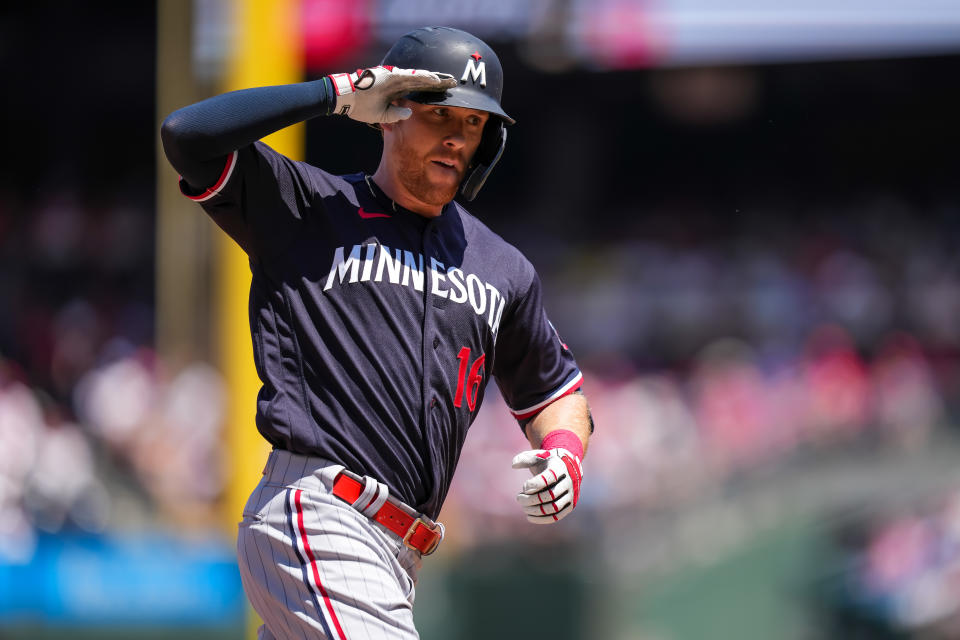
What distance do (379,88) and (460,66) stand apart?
0.26 m

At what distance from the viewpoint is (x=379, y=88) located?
256 cm

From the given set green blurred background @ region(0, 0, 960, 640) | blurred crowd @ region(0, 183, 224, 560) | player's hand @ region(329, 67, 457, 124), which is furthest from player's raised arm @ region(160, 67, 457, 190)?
blurred crowd @ region(0, 183, 224, 560)

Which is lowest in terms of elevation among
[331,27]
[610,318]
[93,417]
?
[93,417]

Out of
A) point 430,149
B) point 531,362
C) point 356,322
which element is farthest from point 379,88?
point 531,362

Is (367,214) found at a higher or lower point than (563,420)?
higher

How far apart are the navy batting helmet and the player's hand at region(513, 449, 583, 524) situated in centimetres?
60

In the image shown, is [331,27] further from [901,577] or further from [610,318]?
[901,577]

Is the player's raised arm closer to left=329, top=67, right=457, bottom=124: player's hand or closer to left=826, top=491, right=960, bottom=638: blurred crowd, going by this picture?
left=329, top=67, right=457, bottom=124: player's hand

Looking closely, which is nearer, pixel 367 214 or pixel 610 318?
pixel 367 214

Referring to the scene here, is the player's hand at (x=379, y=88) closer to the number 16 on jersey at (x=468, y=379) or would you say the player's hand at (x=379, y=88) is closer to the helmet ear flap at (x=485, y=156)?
the helmet ear flap at (x=485, y=156)

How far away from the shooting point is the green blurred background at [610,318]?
795cm

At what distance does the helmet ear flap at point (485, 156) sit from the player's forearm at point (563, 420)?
0.54 m

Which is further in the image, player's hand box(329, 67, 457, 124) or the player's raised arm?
player's hand box(329, 67, 457, 124)

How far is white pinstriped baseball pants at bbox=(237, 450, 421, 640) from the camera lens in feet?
8.18
